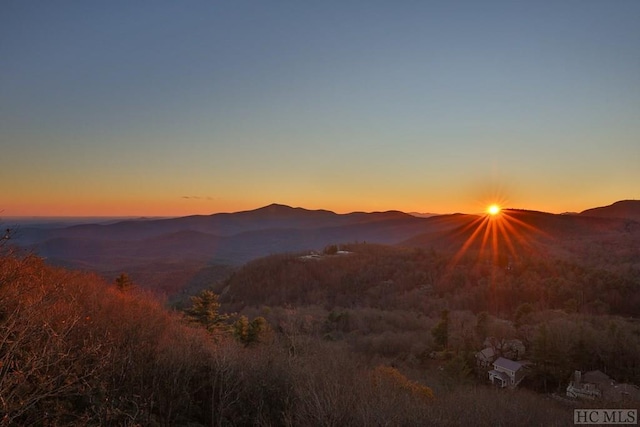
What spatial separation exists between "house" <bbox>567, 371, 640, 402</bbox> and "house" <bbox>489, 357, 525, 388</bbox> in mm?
3904

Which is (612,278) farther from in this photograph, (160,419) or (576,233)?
(160,419)

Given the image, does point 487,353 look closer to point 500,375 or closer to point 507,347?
point 507,347

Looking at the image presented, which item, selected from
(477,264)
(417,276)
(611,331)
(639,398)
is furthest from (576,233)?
(639,398)

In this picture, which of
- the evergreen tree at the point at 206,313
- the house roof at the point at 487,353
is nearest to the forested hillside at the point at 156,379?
the evergreen tree at the point at 206,313

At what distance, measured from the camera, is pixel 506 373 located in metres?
34.2

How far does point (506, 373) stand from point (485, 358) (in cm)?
332

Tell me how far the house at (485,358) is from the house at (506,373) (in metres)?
1.51

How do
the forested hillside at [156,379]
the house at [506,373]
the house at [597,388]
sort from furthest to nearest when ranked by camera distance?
the house at [506,373], the house at [597,388], the forested hillside at [156,379]

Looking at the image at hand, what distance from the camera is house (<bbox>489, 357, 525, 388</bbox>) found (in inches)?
1307

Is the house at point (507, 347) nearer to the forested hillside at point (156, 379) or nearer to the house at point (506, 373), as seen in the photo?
the house at point (506, 373)

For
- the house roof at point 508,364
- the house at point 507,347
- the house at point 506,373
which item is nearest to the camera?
the house at point 506,373

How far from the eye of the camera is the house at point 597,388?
2665 cm

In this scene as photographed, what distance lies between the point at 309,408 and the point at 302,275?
9556 cm

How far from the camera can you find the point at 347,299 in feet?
308
